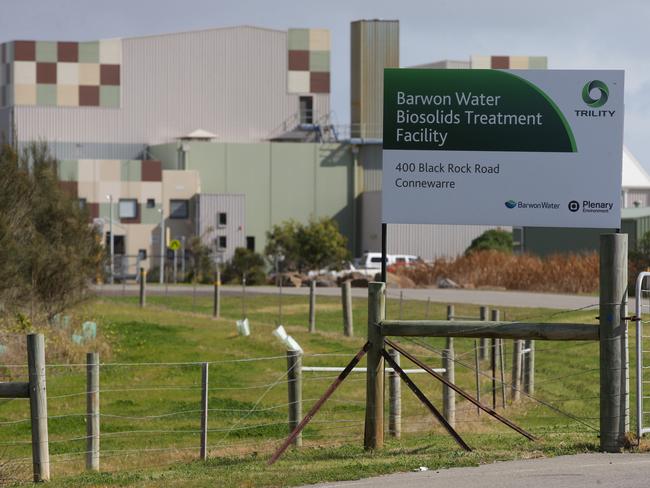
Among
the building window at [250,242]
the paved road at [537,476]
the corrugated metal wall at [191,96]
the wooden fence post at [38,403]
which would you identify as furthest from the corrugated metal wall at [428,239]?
the paved road at [537,476]

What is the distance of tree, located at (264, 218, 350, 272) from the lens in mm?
A: 64938

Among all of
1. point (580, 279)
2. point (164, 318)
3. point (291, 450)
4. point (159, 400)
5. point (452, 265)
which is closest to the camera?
point (291, 450)

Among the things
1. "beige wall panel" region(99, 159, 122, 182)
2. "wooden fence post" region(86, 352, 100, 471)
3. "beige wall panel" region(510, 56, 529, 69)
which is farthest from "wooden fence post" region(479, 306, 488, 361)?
"beige wall panel" region(510, 56, 529, 69)

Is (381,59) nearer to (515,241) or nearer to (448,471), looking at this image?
(515,241)

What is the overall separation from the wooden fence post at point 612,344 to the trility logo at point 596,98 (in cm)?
144

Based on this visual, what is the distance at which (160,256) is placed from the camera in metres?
67.1

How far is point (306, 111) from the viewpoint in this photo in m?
75.3

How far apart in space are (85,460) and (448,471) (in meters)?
5.20

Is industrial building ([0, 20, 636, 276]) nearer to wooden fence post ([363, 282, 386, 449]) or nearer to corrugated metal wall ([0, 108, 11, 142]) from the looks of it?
corrugated metal wall ([0, 108, 11, 142])

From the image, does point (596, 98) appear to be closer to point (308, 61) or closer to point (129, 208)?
point (129, 208)

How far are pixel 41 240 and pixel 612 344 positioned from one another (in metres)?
16.3

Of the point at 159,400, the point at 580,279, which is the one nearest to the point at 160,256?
the point at 580,279

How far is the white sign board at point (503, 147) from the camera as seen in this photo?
1211 cm

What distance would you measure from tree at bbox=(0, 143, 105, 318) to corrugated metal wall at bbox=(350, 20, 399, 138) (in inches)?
1663
